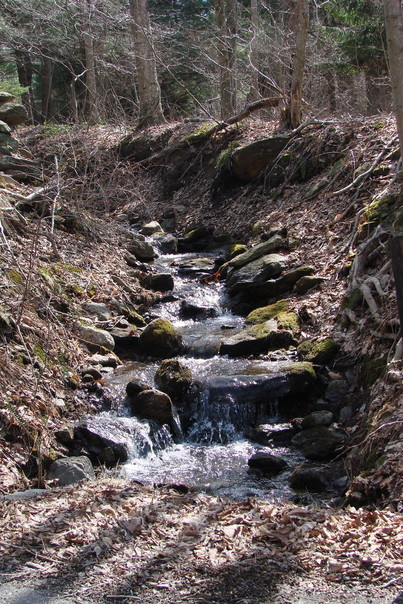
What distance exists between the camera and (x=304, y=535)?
3752 millimetres

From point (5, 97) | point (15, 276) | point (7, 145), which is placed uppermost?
point (5, 97)

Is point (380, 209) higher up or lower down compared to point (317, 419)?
higher up

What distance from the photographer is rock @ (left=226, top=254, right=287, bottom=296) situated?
10.6 m

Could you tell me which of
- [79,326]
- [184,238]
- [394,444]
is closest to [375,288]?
[394,444]

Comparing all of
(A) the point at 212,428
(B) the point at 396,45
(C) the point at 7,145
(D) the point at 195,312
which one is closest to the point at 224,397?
(A) the point at 212,428

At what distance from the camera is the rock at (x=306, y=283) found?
385 inches

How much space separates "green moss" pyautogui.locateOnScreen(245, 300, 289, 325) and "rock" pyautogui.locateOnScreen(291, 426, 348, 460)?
283 centimetres

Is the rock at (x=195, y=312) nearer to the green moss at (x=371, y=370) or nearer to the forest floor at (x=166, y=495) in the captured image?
the forest floor at (x=166, y=495)

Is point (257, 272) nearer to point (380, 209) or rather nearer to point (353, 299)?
point (380, 209)

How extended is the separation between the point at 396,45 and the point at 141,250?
7014 millimetres

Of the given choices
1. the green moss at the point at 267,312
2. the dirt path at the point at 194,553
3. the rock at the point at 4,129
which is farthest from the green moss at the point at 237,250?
the dirt path at the point at 194,553

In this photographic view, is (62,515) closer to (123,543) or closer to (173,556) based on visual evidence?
(123,543)

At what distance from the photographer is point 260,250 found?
1141 cm

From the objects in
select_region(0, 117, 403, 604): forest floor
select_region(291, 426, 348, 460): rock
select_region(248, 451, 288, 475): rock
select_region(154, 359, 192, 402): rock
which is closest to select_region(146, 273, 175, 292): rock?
select_region(0, 117, 403, 604): forest floor
